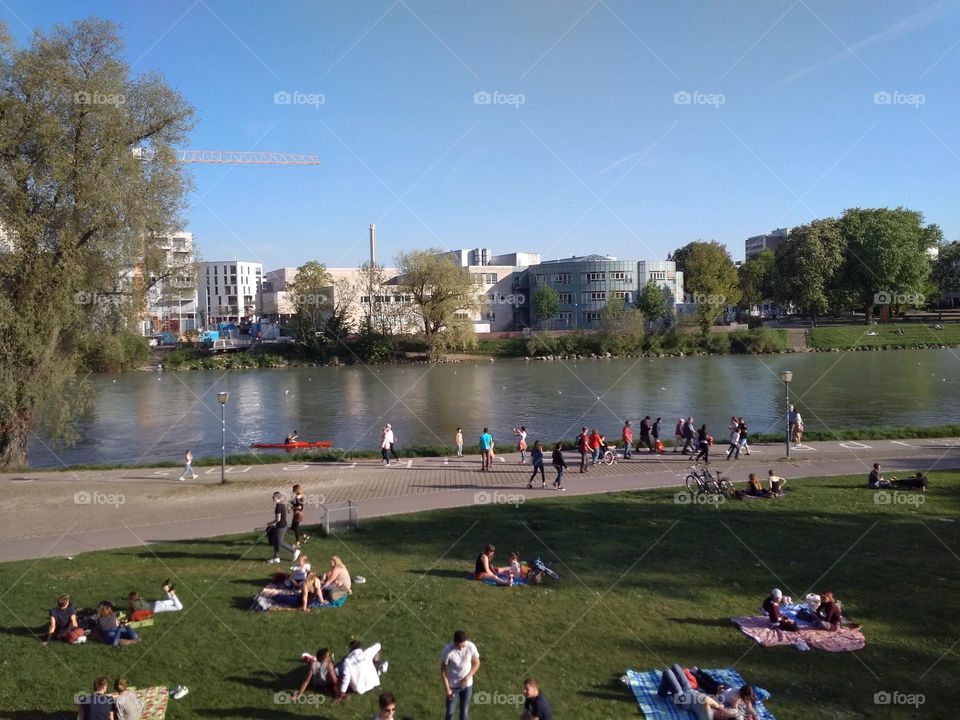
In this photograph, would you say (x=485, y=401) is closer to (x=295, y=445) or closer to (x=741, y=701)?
(x=295, y=445)

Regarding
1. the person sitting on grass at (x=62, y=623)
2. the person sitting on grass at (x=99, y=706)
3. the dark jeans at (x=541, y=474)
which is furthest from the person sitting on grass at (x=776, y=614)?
the person sitting on grass at (x=62, y=623)

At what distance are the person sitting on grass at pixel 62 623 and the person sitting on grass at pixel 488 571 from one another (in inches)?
226

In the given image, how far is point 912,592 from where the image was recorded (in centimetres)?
1097

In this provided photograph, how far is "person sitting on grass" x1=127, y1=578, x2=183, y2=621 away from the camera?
10.3m

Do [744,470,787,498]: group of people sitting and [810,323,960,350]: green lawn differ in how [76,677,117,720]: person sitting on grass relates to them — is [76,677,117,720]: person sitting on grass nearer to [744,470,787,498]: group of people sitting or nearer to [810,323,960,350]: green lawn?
[744,470,787,498]: group of people sitting

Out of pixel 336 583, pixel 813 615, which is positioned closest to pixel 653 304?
pixel 813 615

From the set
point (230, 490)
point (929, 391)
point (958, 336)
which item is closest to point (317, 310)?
point (929, 391)

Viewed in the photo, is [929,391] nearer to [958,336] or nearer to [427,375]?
[427,375]

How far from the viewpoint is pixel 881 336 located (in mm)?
91062

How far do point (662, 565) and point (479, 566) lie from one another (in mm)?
3125

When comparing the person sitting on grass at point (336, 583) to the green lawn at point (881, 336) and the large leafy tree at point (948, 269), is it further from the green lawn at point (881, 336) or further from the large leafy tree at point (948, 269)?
the large leafy tree at point (948, 269)

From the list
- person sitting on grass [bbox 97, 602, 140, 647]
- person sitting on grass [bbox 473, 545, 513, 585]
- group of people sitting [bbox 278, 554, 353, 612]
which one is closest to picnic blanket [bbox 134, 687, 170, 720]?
person sitting on grass [bbox 97, 602, 140, 647]

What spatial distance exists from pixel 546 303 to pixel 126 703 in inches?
3802

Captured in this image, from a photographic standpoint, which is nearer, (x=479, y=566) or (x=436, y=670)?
(x=436, y=670)
